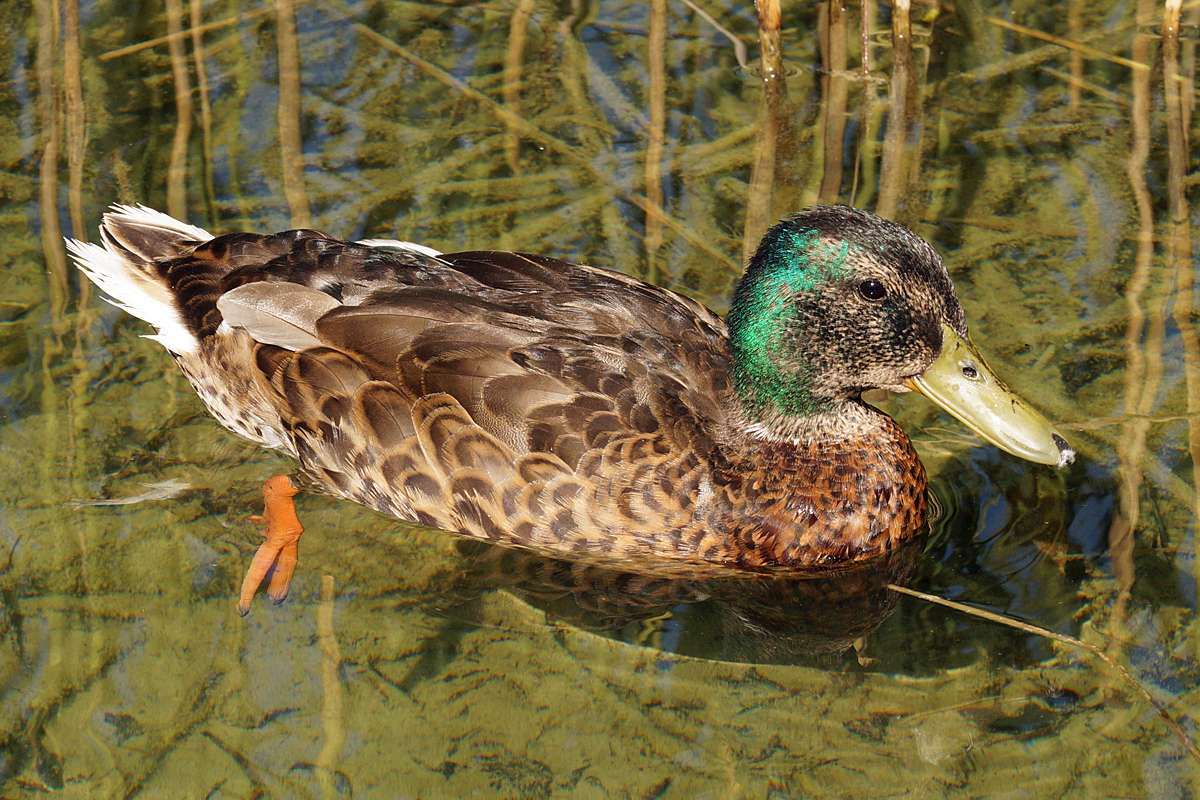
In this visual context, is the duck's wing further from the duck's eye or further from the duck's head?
the duck's eye

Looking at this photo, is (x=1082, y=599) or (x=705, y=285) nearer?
(x=1082, y=599)

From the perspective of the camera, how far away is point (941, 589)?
5.66m

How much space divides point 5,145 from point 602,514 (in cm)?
404

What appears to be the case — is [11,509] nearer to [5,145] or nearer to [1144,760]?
[5,145]

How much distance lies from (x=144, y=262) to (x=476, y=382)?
1.69 m

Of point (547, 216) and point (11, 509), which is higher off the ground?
point (547, 216)

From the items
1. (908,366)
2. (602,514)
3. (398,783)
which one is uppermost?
(908,366)

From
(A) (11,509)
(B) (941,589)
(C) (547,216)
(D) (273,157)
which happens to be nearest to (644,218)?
(C) (547,216)

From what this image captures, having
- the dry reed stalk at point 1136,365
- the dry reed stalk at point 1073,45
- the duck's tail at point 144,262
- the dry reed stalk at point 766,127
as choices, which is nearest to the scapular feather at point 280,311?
the duck's tail at point 144,262

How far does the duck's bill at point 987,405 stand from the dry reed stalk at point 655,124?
2030 mm

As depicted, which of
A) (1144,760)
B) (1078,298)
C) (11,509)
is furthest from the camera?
(1078,298)

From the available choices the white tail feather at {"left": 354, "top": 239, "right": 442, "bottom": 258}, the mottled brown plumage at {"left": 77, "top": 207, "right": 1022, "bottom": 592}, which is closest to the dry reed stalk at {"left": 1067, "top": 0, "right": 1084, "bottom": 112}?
the mottled brown plumage at {"left": 77, "top": 207, "right": 1022, "bottom": 592}

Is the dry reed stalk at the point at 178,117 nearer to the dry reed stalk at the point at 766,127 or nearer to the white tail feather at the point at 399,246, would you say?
the white tail feather at the point at 399,246

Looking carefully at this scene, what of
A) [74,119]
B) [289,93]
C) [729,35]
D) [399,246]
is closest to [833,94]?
[729,35]
